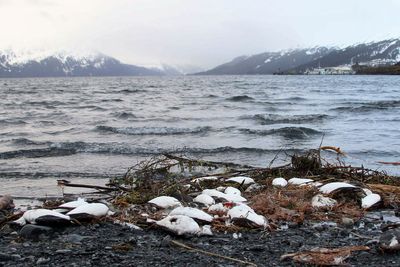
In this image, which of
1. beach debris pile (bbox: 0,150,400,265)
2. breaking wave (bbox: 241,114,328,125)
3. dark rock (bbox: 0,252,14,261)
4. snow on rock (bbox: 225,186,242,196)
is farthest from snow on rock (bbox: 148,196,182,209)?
breaking wave (bbox: 241,114,328,125)

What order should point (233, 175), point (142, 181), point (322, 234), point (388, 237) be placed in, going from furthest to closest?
point (233, 175), point (142, 181), point (322, 234), point (388, 237)

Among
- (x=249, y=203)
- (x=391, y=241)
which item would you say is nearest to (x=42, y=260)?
(x=249, y=203)

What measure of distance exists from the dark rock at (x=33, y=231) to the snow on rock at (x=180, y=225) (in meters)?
1.09

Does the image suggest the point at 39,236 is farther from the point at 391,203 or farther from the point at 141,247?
the point at 391,203

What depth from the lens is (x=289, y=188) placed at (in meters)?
6.53

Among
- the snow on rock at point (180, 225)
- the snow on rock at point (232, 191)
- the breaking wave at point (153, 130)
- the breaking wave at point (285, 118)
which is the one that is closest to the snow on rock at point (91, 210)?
the snow on rock at point (180, 225)

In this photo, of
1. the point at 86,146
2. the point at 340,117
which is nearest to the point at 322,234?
the point at 86,146

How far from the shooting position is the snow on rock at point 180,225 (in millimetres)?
4496

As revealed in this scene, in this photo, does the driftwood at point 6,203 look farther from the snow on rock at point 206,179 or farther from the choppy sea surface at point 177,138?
the choppy sea surface at point 177,138

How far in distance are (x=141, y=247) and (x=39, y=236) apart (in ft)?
3.35

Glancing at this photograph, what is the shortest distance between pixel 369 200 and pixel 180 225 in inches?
106

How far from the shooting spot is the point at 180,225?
178 inches

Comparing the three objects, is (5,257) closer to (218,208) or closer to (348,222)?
(218,208)

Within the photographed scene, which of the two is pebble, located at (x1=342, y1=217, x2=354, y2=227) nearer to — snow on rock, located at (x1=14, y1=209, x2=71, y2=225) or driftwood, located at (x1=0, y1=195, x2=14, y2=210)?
snow on rock, located at (x1=14, y1=209, x2=71, y2=225)
